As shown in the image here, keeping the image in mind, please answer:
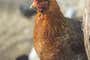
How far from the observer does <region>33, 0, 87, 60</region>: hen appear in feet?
7.44

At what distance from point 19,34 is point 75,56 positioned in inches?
61.8

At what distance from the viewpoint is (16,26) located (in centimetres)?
396

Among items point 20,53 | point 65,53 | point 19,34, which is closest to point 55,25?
point 65,53

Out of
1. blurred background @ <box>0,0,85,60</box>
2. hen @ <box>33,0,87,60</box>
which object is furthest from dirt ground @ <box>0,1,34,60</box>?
hen @ <box>33,0,87,60</box>

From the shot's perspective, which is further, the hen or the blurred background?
the blurred background

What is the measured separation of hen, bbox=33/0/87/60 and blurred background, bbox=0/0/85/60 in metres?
0.98

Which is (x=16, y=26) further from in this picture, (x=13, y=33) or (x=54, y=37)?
(x=54, y=37)

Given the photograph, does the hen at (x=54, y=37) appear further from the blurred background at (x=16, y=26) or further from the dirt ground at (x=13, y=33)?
the dirt ground at (x=13, y=33)

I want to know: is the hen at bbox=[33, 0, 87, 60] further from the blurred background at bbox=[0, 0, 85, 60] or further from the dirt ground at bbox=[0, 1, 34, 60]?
the dirt ground at bbox=[0, 1, 34, 60]

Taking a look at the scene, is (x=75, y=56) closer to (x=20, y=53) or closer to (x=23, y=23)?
(x=20, y=53)

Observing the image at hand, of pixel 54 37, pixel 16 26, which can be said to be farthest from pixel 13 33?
→ pixel 54 37

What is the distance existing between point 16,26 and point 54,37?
1.70m

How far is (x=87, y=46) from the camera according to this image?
2.20m

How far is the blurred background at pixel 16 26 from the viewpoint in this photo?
3564 mm
